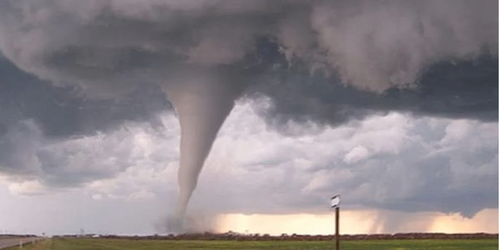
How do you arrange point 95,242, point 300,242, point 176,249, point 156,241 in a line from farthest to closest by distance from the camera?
point 95,242 < point 300,242 < point 176,249 < point 156,241

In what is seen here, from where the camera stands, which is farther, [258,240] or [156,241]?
[258,240]

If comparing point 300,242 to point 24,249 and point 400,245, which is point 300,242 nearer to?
point 400,245

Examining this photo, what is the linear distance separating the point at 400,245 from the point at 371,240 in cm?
268

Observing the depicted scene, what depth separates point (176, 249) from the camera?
24141mm

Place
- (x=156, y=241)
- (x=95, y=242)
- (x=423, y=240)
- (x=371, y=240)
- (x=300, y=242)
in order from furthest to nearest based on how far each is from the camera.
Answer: (x=423, y=240) → (x=371, y=240) → (x=95, y=242) → (x=300, y=242) → (x=156, y=241)

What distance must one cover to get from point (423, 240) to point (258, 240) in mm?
12481

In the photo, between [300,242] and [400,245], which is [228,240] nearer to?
[300,242]

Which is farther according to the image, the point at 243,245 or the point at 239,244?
the point at 239,244

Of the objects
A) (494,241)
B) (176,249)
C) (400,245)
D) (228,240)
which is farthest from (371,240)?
(176,249)

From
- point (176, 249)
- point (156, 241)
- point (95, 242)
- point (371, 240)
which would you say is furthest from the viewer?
point (371, 240)

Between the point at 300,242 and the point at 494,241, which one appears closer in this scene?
the point at 494,241

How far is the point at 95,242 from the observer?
29.0 meters

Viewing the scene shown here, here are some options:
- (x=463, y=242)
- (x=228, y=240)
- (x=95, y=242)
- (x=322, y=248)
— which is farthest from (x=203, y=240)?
(x=463, y=242)

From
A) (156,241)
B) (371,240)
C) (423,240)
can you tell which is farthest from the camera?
(423,240)
